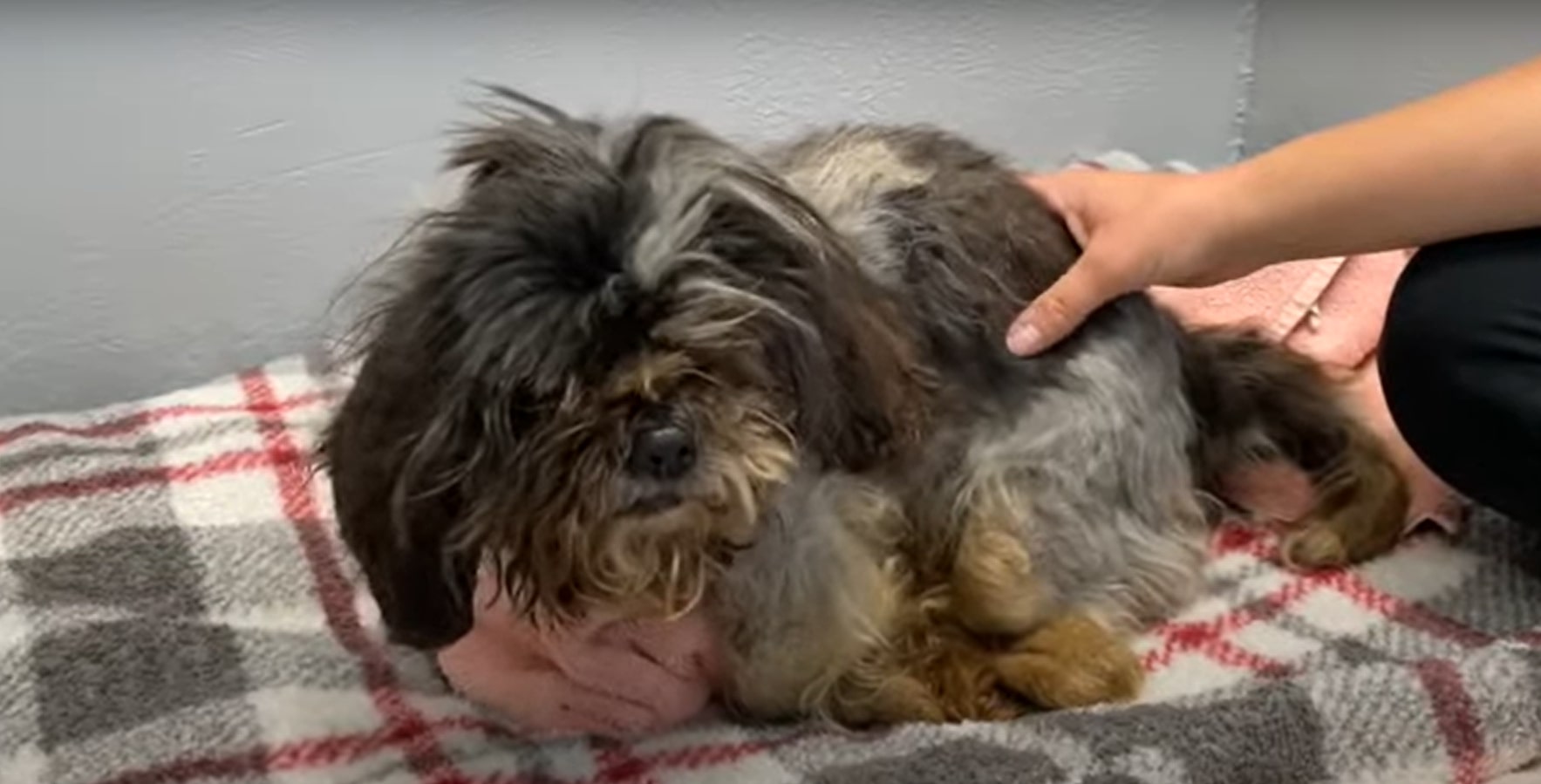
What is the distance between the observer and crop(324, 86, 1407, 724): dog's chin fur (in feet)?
5.14

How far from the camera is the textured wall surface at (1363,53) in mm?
2721

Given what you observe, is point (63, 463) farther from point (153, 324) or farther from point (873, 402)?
point (873, 402)

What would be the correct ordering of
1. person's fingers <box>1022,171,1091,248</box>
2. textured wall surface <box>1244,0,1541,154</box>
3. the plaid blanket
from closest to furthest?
the plaid blanket → person's fingers <box>1022,171,1091,248</box> → textured wall surface <box>1244,0,1541,154</box>

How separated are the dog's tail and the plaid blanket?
0.03 meters

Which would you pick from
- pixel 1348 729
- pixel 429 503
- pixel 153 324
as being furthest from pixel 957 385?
pixel 153 324

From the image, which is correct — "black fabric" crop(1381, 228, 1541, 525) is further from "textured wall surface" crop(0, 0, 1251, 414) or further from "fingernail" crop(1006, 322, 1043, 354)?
"textured wall surface" crop(0, 0, 1251, 414)

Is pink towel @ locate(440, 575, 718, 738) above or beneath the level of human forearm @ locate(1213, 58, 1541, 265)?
beneath

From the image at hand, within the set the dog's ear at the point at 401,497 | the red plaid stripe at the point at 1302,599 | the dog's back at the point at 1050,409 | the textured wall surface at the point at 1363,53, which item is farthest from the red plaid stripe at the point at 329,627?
Answer: the textured wall surface at the point at 1363,53

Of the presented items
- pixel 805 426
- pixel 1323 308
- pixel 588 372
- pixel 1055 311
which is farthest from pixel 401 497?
pixel 1323 308

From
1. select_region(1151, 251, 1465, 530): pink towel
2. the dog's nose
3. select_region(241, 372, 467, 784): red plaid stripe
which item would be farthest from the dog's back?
select_region(241, 372, 467, 784): red plaid stripe

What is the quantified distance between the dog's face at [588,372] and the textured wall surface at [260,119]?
0.79m

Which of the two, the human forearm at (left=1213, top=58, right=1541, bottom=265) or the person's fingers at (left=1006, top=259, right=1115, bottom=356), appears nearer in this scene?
the human forearm at (left=1213, top=58, right=1541, bottom=265)

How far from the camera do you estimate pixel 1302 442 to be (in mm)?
2221

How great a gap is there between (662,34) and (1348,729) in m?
1.14
